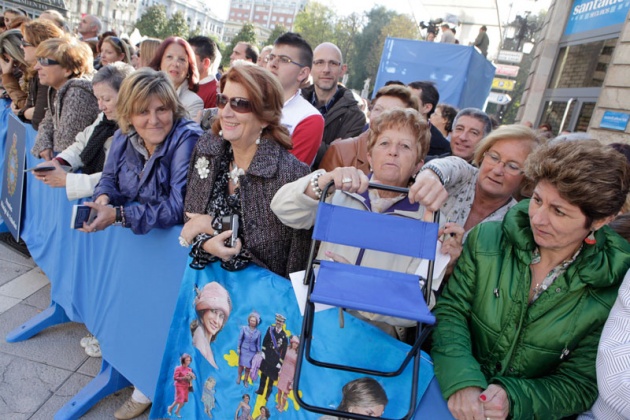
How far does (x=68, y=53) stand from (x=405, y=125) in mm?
3466

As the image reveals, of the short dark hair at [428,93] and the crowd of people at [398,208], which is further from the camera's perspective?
the short dark hair at [428,93]

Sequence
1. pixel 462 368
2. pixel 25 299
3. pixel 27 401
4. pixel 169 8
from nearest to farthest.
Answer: pixel 462 368, pixel 27 401, pixel 25 299, pixel 169 8

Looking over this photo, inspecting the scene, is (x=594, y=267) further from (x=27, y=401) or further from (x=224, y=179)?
(x=27, y=401)

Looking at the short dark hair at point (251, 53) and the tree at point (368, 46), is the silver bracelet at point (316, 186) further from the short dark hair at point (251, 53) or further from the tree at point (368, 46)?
the tree at point (368, 46)

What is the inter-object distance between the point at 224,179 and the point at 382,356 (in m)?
1.31

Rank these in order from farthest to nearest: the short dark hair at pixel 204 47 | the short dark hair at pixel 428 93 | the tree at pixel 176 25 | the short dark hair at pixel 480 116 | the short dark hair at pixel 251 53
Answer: the tree at pixel 176 25 → the short dark hair at pixel 251 53 → the short dark hair at pixel 204 47 → the short dark hair at pixel 428 93 → the short dark hair at pixel 480 116

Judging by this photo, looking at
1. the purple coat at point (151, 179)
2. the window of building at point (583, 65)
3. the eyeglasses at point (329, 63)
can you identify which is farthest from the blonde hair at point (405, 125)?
the window of building at point (583, 65)

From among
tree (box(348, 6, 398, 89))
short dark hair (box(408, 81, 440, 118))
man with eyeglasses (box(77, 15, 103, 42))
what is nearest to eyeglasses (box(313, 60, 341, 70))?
short dark hair (box(408, 81, 440, 118))

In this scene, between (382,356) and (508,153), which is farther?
(508,153)

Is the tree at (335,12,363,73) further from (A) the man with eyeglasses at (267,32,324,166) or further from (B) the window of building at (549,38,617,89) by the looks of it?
(A) the man with eyeglasses at (267,32,324,166)

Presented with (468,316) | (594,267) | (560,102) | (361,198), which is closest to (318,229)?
(361,198)

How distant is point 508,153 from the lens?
2.23 meters

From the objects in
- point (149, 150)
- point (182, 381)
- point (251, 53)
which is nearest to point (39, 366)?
point (182, 381)

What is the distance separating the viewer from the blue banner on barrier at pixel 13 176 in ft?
13.1
